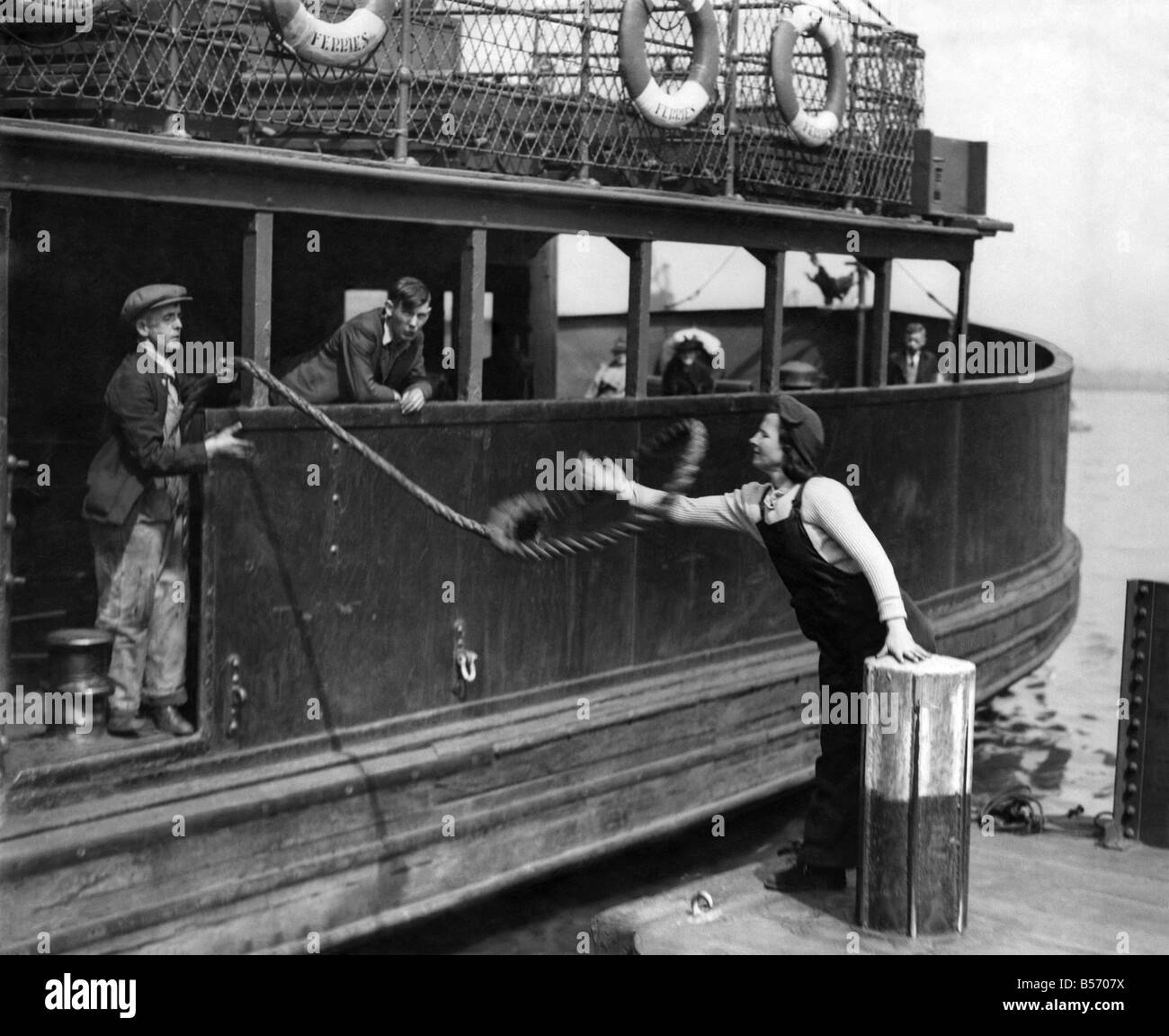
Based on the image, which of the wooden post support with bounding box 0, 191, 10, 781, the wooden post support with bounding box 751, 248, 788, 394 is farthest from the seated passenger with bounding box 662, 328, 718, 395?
the wooden post support with bounding box 0, 191, 10, 781

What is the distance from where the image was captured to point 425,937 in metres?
8.09

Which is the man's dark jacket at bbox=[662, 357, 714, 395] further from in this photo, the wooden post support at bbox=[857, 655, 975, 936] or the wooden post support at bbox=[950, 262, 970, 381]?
the wooden post support at bbox=[857, 655, 975, 936]

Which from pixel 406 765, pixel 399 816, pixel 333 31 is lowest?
pixel 399 816

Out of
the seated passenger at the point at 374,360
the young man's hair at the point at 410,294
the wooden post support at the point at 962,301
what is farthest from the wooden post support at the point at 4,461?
the wooden post support at the point at 962,301

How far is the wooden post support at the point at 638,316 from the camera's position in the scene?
871 centimetres

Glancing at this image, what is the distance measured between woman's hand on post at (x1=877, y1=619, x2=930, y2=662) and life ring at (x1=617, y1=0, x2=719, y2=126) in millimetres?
3787

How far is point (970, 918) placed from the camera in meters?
5.98

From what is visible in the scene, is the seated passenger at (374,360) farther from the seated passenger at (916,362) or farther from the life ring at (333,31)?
the seated passenger at (916,362)

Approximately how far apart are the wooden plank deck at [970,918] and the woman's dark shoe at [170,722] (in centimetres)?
169

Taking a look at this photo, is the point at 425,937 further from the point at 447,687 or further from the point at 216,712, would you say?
the point at 216,712

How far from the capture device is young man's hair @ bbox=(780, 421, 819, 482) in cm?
590

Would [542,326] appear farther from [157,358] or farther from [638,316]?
[157,358]

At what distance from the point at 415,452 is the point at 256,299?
966 mm

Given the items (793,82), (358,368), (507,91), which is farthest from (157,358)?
(793,82)
